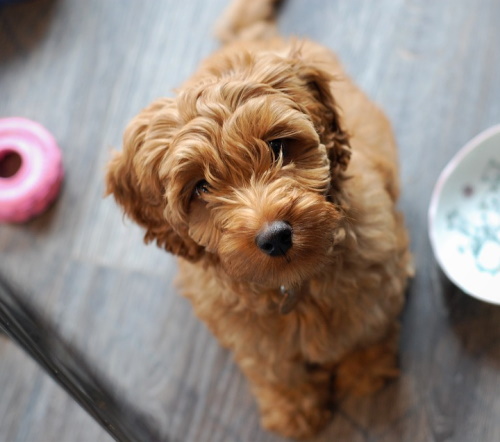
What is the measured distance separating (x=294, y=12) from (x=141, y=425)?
1791 mm

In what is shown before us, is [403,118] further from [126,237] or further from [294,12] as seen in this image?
[126,237]

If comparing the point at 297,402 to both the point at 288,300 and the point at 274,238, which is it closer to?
the point at 288,300

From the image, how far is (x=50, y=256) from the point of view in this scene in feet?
9.05

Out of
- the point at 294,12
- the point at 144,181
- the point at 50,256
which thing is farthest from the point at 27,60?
the point at 144,181

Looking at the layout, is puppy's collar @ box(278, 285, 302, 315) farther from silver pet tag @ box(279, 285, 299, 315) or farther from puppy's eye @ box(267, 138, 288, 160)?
puppy's eye @ box(267, 138, 288, 160)

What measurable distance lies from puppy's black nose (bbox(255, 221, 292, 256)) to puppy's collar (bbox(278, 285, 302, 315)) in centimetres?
30

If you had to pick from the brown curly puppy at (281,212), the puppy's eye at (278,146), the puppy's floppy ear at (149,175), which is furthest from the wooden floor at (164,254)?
the puppy's eye at (278,146)

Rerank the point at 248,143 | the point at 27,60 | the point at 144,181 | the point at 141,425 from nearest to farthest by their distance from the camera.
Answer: the point at 248,143 < the point at 144,181 < the point at 141,425 < the point at 27,60

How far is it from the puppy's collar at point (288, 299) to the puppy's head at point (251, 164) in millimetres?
164

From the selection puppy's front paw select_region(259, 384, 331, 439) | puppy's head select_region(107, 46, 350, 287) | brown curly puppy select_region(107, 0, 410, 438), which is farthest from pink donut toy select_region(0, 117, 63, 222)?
puppy's front paw select_region(259, 384, 331, 439)

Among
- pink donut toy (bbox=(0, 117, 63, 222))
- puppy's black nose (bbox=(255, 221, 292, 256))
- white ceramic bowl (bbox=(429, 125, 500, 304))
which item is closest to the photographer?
puppy's black nose (bbox=(255, 221, 292, 256))

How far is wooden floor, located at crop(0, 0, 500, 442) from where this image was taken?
2.34 meters

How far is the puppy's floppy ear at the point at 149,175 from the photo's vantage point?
166 cm

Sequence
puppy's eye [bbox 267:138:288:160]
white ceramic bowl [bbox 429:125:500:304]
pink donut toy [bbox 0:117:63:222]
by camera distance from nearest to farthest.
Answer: puppy's eye [bbox 267:138:288:160], white ceramic bowl [bbox 429:125:500:304], pink donut toy [bbox 0:117:63:222]
